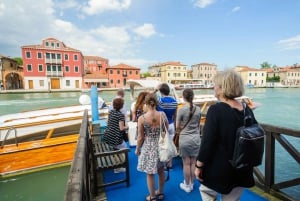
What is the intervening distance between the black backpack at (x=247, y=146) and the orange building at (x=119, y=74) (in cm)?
4418

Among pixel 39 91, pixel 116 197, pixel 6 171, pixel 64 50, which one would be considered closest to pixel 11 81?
pixel 39 91

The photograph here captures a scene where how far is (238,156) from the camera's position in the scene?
4.04ft

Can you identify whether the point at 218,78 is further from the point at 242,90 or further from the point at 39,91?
the point at 39,91

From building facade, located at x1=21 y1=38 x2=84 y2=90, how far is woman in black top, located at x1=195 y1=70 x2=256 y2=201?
40565 millimetres

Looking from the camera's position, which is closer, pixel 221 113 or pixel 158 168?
pixel 221 113

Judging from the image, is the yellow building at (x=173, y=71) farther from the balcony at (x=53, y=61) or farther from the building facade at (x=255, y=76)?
the balcony at (x=53, y=61)

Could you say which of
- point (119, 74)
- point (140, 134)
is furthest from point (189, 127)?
point (119, 74)

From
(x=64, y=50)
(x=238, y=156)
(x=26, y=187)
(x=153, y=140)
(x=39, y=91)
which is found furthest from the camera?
(x=64, y=50)

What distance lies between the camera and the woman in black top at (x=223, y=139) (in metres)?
1.27

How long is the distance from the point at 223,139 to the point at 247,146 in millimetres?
146

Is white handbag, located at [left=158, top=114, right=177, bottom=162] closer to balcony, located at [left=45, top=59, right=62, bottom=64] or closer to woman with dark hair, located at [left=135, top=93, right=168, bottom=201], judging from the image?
woman with dark hair, located at [left=135, top=93, right=168, bottom=201]

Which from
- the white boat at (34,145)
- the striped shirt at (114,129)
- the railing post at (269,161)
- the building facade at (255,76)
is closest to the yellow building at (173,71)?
the building facade at (255,76)

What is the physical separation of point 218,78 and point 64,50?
1608 inches

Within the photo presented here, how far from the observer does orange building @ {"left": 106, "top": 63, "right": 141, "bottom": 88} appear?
1770 inches
